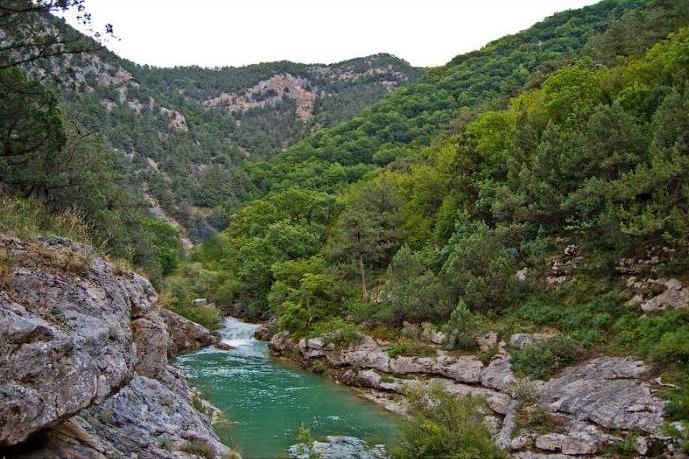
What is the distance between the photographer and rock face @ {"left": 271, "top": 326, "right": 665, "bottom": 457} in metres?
16.8

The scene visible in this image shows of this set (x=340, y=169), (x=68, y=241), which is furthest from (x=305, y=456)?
(x=340, y=169)

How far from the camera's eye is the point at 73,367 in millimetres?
9633

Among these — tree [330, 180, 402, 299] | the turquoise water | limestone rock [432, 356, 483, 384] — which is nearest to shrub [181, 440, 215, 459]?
the turquoise water

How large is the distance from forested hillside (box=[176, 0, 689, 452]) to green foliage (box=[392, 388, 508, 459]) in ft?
21.7

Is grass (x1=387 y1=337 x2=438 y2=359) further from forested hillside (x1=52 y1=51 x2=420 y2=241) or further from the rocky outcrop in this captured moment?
the rocky outcrop

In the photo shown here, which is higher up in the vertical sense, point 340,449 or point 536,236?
point 536,236

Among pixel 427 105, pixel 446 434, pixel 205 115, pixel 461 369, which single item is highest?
pixel 205 115

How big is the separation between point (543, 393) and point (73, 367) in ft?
57.5

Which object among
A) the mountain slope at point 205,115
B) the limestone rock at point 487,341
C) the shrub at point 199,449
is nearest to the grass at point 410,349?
the limestone rock at point 487,341

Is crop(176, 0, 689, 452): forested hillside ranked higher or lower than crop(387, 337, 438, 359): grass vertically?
higher

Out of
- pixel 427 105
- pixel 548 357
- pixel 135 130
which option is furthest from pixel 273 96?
pixel 548 357

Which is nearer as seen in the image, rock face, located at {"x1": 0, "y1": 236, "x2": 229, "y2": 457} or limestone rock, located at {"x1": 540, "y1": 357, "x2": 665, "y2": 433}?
rock face, located at {"x1": 0, "y1": 236, "x2": 229, "y2": 457}

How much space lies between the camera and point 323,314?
38.0 metres

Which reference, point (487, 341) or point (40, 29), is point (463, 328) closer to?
point (487, 341)
